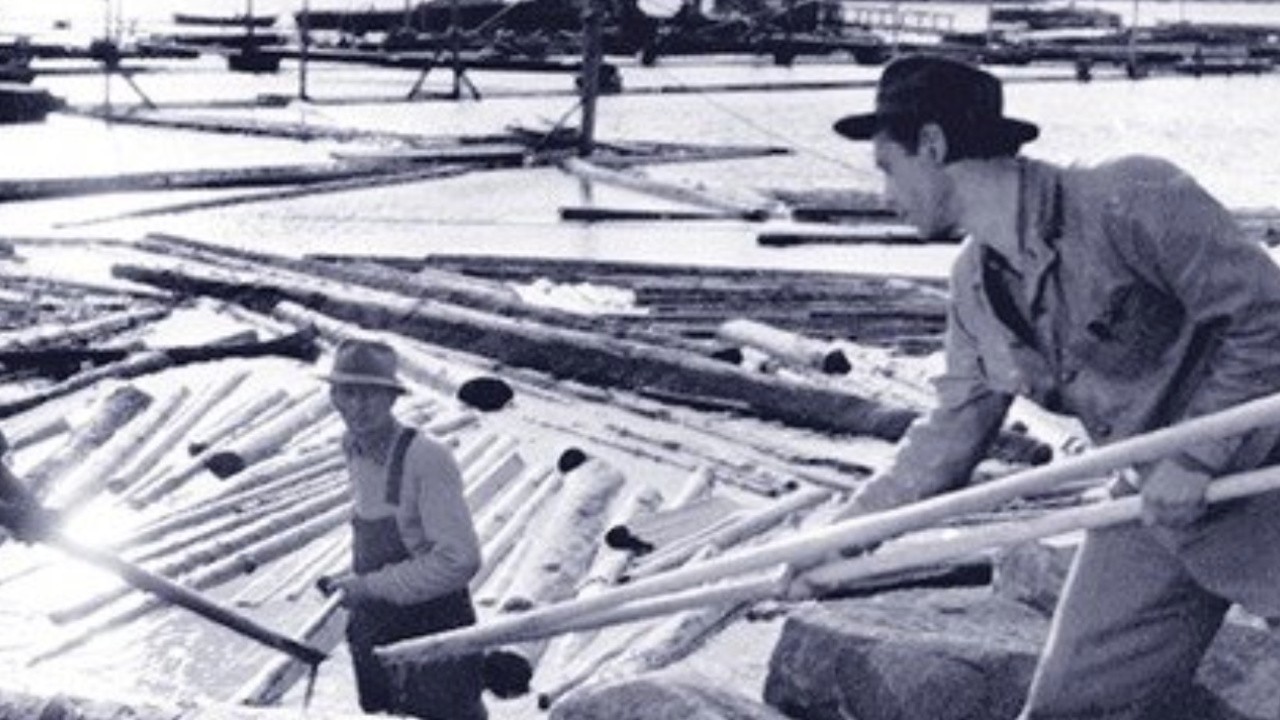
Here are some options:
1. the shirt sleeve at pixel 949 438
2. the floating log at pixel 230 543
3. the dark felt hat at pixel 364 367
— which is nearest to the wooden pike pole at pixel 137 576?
the dark felt hat at pixel 364 367

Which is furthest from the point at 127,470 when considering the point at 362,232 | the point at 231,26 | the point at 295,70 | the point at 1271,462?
the point at 231,26

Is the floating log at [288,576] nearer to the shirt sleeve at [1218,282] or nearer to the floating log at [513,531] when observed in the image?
the floating log at [513,531]

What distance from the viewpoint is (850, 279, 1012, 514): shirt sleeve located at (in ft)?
15.1

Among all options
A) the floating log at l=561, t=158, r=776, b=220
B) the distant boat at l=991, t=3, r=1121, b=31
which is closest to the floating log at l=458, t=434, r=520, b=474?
the floating log at l=561, t=158, r=776, b=220

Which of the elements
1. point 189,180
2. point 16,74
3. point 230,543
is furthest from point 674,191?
point 16,74

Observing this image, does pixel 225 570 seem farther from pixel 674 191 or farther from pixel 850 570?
pixel 674 191

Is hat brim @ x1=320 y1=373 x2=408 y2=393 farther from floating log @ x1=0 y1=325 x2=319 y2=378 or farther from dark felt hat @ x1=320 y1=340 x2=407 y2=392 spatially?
floating log @ x1=0 y1=325 x2=319 y2=378

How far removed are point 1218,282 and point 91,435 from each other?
29.6 feet

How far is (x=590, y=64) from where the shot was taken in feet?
98.0

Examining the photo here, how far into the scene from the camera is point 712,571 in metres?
4.59

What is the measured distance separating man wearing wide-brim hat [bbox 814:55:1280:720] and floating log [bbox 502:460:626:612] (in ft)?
13.9

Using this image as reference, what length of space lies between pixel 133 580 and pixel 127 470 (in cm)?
473

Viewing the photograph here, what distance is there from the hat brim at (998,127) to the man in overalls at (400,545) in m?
2.25

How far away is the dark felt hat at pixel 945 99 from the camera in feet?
13.1
